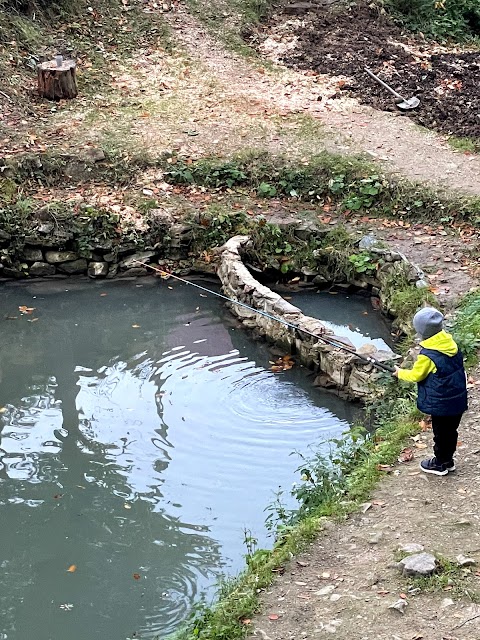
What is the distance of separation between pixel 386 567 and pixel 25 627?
102 inches

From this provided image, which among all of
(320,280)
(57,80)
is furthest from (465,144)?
(57,80)

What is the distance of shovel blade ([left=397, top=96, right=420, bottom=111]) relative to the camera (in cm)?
1459

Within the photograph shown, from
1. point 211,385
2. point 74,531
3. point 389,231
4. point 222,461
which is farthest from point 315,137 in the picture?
point 74,531

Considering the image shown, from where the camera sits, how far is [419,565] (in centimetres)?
558

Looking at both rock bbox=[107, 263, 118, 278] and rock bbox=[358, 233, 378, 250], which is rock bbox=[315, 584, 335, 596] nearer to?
rock bbox=[358, 233, 378, 250]

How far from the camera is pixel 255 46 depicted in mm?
16750

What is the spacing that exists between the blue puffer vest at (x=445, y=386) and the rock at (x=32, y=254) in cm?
712

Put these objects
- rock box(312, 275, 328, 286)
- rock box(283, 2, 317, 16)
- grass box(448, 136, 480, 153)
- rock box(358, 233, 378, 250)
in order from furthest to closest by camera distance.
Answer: rock box(283, 2, 317, 16)
grass box(448, 136, 480, 153)
rock box(312, 275, 328, 286)
rock box(358, 233, 378, 250)

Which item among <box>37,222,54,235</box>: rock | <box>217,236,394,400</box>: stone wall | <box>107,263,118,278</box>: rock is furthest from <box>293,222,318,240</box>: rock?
<box>37,222,54,235</box>: rock

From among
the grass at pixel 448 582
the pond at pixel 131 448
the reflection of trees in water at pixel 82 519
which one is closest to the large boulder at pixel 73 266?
the pond at pixel 131 448

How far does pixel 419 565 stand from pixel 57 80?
11.1m

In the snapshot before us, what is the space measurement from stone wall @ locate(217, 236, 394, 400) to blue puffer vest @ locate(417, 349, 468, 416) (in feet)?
8.29

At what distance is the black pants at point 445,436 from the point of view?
253 inches

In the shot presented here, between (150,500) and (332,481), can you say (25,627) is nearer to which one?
(150,500)
